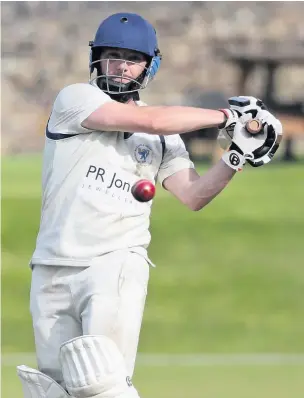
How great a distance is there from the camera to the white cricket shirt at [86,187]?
4086mm

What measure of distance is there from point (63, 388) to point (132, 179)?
2.25 ft

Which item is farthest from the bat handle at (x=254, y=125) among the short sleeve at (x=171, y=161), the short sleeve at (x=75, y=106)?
the short sleeve at (x=75, y=106)

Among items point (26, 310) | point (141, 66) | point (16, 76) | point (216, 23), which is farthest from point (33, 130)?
point (141, 66)

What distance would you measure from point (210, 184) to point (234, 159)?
158 mm

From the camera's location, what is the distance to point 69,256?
13.4 feet

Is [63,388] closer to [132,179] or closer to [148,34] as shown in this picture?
[132,179]

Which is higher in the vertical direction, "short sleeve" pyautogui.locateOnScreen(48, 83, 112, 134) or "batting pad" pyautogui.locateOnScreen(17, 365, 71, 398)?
"short sleeve" pyautogui.locateOnScreen(48, 83, 112, 134)

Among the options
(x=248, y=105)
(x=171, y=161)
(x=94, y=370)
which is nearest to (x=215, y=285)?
(x=171, y=161)

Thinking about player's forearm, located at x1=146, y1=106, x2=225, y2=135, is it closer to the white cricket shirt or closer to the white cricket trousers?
the white cricket shirt

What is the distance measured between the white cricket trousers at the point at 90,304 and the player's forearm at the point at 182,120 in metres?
0.41

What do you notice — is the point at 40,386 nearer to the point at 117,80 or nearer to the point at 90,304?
the point at 90,304

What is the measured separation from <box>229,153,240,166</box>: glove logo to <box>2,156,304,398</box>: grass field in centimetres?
254

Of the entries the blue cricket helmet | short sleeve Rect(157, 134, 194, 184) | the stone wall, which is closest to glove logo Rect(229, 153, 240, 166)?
short sleeve Rect(157, 134, 194, 184)

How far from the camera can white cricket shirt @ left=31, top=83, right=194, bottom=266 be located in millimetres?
4086
